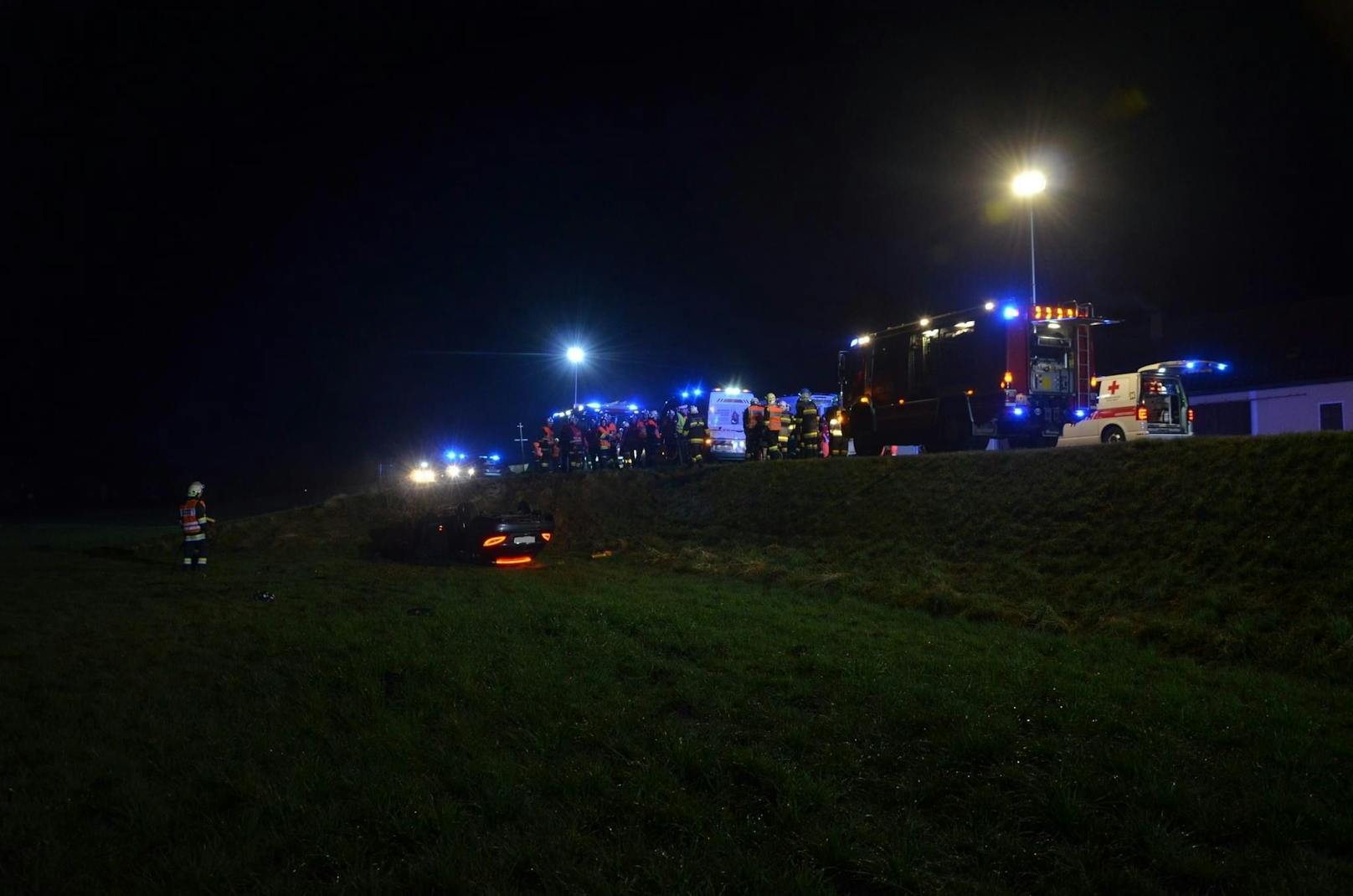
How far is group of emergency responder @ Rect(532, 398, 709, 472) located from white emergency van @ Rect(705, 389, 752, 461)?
2.28 ft

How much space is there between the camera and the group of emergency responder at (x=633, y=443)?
964 inches

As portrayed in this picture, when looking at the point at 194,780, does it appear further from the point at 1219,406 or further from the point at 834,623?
the point at 1219,406

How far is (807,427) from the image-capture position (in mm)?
20922

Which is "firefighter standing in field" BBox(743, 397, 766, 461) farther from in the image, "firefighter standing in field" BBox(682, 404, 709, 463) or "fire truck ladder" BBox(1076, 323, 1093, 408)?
"fire truck ladder" BBox(1076, 323, 1093, 408)

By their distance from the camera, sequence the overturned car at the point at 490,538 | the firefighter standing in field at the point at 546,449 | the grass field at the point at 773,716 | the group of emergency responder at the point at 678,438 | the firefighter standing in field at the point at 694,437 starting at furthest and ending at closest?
the firefighter standing in field at the point at 546,449 → the firefighter standing in field at the point at 694,437 → the group of emergency responder at the point at 678,438 → the overturned car at the point at 490,538 → the grass field at the point at 773,716

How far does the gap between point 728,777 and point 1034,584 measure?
7.07 metres

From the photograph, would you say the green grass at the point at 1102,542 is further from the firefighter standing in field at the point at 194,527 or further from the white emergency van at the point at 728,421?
the white emergency van at the point at 728,421

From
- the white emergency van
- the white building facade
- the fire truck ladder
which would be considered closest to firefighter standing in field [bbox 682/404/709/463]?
the white emergency van

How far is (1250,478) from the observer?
10680mm

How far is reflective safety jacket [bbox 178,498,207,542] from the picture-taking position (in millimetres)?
16219

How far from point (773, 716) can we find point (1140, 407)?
43.3 ft

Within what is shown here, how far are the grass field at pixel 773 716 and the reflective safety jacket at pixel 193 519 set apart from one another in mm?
2709

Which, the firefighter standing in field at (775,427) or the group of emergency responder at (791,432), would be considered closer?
the group of emergency responder at (791,432)

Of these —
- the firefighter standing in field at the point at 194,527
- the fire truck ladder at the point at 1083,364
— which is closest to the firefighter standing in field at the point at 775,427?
the fire truck ladder at the point at 1083,364
